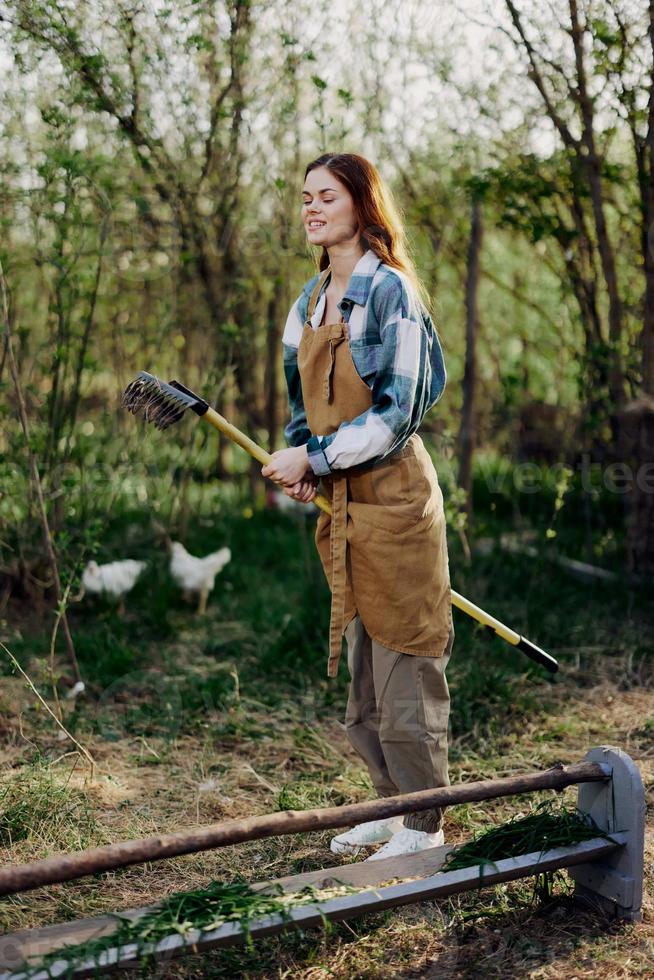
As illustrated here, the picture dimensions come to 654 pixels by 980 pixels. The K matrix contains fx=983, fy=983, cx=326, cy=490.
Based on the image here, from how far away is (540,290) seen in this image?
6395mm

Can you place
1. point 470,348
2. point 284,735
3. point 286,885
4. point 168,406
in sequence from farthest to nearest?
point 470,348 → point 284,735 → point 168,406 → point 286,885

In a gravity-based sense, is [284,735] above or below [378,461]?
below

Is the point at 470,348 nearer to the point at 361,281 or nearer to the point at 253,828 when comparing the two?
the point at 361,281

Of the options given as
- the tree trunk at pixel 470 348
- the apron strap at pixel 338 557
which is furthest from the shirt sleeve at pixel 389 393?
the tree trunk at pixel 470 348

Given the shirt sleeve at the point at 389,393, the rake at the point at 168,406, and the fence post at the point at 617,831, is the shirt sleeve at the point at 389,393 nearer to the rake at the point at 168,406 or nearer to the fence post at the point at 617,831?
the rake at the point at 168,406

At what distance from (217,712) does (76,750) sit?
0.58 metres

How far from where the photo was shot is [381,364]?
7.68 ft

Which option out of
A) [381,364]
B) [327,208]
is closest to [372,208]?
[327,208]

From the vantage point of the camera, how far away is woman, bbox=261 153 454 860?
Result: 92.5 inches

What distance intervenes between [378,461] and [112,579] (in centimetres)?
243

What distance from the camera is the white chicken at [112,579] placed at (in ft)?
14.5

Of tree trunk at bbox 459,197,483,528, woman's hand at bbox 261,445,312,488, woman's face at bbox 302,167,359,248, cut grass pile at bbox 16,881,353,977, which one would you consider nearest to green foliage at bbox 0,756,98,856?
cut grass pile at bbox 16,881,353,977

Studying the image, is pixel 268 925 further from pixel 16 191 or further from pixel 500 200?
pixel 500 200

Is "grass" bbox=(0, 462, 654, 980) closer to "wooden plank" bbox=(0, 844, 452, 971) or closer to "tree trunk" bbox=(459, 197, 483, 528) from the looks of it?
"wooden plank" bbox=(0, 844, 452, 971)
